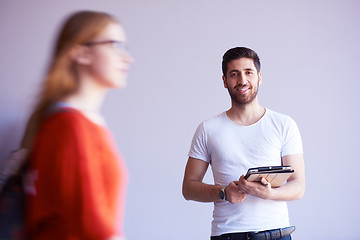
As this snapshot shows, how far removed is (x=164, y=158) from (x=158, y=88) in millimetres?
506

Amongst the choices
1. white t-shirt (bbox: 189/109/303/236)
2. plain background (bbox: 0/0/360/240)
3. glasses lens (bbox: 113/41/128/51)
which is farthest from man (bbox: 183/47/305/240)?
glasses lens (bbox: 113/41/128/51)

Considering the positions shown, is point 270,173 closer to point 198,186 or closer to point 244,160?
point 244,160

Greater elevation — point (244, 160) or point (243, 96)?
point (243, 96)

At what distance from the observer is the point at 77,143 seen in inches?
28.5

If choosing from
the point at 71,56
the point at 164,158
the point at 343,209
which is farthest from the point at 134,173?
the point at 71,56

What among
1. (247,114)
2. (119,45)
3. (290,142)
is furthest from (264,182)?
(119,45)

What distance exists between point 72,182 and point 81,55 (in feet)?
0.95

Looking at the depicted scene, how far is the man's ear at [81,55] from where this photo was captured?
84cm

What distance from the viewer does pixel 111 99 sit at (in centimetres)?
260

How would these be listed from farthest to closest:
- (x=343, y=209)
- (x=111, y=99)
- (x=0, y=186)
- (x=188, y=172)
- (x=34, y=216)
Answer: (x=343, y=209) → (x=111, y=99) → (x=188, y=172) → (x=0, y=186) → (x=34, y=216)

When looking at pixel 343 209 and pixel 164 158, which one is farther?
pixel 343 209

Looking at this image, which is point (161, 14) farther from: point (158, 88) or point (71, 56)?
point (71, 56)

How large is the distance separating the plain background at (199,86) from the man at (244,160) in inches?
26.3

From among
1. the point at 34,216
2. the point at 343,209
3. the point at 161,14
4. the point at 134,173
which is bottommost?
the point at 343,209
